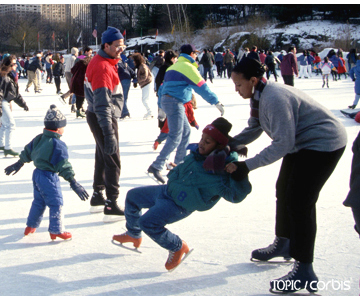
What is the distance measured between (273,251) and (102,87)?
5.82ft

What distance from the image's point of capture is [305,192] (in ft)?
7.87

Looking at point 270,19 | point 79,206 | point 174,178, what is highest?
point 270,19

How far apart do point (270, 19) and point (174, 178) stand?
45.7 meters

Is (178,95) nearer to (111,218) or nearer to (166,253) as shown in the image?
(111,218)

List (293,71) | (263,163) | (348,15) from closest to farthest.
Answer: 1. (263,163)
2. (293,71)
3. (348,15)

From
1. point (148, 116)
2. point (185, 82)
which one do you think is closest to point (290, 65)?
point (148, 116)

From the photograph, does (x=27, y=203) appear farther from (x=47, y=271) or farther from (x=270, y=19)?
(x=270, y=19)

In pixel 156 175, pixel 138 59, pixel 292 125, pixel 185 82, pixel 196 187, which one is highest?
pixel 138 59

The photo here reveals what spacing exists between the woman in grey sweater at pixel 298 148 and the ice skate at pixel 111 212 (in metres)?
1.51

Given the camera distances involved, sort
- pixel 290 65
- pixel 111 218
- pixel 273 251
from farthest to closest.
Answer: pixel 290 65, pixel 111 218, pixel 273 251

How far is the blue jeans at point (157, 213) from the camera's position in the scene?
8.34ft

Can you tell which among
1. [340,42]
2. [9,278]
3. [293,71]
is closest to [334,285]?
[9,278]

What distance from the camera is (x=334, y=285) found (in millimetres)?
2443

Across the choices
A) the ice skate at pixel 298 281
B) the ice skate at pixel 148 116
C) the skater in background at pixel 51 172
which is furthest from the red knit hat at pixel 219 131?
the ice skate at pixel 148 116
